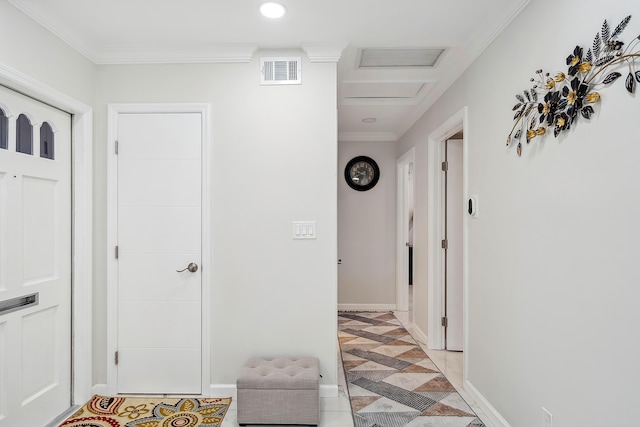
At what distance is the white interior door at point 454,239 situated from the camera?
3629 millimetres

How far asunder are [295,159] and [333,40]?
82cm

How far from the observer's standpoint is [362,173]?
17.3 ft

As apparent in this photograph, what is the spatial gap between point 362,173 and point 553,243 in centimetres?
361

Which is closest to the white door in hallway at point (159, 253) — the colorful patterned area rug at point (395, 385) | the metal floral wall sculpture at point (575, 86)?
the colorful patterned area rug at point (395, 385)

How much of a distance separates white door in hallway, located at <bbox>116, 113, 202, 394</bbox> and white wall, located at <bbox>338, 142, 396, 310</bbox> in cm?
287

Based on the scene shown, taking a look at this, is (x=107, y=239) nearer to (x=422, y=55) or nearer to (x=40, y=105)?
(x=40, y=105)

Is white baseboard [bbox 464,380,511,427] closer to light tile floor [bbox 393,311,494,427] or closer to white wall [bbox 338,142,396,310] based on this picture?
light tile floor [bbox 393,311,494,427]

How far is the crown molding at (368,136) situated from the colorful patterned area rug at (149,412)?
362cm

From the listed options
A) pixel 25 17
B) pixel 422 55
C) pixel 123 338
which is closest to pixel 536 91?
pixel 422 55

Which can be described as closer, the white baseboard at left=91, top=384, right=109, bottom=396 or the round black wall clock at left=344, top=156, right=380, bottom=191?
the white baseboard at left=91, top=384, right=109, bottom=396

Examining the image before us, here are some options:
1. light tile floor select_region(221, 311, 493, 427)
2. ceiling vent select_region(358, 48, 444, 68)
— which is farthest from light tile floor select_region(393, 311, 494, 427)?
ceiling vent select_region(358, 48, 444, 68)

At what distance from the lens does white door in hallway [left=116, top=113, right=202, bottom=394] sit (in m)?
2.65

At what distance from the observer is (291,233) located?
8.67 feet

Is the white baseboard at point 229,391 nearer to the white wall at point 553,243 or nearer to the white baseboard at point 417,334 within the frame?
the white wall at point 553,243
